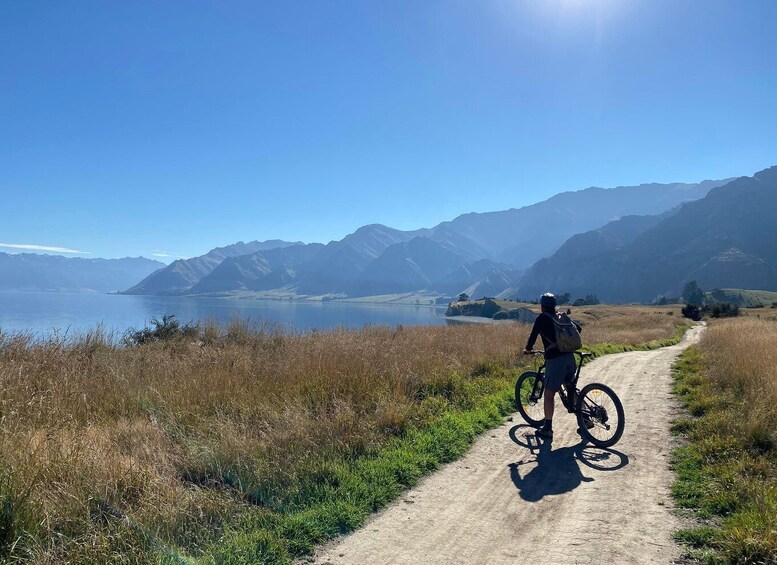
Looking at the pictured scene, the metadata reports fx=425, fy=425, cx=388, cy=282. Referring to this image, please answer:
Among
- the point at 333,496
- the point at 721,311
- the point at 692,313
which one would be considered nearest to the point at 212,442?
the point at 333,496

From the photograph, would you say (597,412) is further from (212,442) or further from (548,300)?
(212,442)

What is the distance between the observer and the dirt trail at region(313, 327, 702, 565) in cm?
385

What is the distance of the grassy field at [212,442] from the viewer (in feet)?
12.2

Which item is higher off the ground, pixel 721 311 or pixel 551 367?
pixel 551 367

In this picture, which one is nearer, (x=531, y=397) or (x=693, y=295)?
(x=531, y=397)

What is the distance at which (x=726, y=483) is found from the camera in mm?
4871

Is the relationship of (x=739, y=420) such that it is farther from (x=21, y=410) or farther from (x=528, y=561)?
(x=21, y=410)

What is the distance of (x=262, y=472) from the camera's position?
16.4 feet

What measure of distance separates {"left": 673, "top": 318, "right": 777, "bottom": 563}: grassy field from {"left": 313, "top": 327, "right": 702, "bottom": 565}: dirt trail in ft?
0.94

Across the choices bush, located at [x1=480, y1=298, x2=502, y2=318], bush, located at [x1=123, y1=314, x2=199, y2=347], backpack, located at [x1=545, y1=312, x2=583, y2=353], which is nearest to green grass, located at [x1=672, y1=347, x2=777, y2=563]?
backpack, located at [x1=545, y1=312, x2=583, y2=353]

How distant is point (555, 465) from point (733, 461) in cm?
213

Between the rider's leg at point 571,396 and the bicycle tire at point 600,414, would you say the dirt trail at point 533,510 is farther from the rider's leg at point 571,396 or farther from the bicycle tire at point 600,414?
the rider's leg at point 571,396

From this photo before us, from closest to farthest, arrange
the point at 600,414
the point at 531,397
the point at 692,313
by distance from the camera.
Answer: the point at 600,414
the point at 531,397
the point at 692,313

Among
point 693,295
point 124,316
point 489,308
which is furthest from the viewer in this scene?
point 693,295
